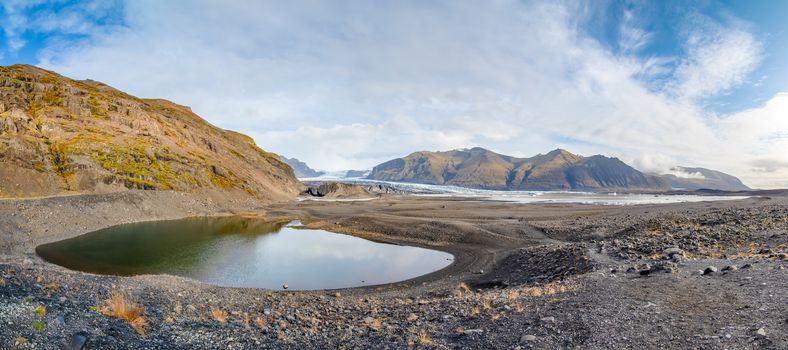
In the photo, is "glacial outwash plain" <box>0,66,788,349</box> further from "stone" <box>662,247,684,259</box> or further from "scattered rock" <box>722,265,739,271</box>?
"scattered rock" <box>722,265,739,271</box>

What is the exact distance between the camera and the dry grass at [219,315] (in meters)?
13.6

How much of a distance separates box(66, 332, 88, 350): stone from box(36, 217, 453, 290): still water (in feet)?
53.9

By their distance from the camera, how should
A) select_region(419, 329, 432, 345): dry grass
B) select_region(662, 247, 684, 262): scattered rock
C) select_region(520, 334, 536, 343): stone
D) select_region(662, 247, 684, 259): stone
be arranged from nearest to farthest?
select_region(520, 334, 536, 343): stone → select_region(419, 329, 432, 345): dry grass → select_region(662, 247, 684, 262): scattered rock → select_region(662, 247, 684, 259): stone

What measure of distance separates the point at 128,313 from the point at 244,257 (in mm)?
24588

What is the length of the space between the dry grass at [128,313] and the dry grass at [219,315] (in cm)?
233

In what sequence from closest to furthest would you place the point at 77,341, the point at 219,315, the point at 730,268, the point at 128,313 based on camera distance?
the point at 77,341, the point at 128,313, the point at 219,315, the point at 730,268

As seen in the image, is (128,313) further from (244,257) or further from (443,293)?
(244,257)

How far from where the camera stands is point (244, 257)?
35.4 m

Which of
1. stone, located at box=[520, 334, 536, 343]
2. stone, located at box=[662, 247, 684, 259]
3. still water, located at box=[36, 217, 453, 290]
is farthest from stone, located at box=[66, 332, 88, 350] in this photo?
stone, located at box=[662, 247, 684, 259]

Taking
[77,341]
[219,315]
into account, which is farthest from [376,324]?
[77,341]

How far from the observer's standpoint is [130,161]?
6981 centimetres

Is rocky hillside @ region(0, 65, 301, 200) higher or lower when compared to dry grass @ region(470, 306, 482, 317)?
higher

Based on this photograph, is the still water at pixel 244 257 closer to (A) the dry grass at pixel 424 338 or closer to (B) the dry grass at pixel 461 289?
(B) the dry grass at pixel 461 289

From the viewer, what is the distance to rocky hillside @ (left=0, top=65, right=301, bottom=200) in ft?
178
